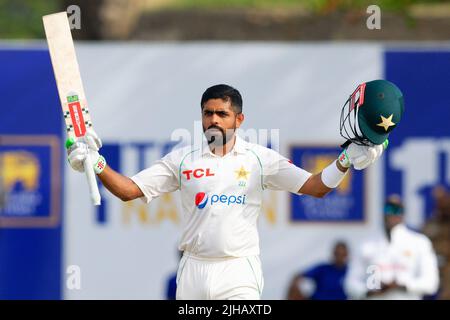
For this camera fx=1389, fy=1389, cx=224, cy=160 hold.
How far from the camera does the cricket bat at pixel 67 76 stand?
31.0 ft

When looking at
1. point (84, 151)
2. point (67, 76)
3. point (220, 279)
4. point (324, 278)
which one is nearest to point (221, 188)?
point (220, 279)

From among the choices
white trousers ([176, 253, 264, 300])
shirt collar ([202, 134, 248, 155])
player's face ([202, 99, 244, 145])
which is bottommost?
white trousers ([176, 253, 264, 300])

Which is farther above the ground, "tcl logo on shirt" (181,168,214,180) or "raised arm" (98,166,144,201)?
"tcl logo on shirt" (181,168,214,180)

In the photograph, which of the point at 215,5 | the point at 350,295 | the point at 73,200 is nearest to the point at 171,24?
the point at 215,5

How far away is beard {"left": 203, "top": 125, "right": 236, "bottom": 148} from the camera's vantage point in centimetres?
948

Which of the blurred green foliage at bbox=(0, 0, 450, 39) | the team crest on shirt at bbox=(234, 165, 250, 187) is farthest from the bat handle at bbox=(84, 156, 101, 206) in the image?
the blurred green foliage at bbox=(0, 0, 450, 39)

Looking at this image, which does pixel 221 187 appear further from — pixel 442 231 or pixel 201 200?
pixel 442 231

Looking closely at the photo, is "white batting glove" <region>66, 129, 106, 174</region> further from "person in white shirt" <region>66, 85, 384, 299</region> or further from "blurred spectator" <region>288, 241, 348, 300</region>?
"blurred spectator" <region>288, 241, 348, 300</region>

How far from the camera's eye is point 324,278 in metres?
15.4

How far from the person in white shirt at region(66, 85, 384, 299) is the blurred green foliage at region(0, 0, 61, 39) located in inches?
394

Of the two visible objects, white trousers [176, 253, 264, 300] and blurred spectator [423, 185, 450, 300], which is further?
blurred spectator [423, 185, 450, 300]

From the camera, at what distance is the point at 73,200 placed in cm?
1566

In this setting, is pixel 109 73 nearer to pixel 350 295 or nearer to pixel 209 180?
pixel 350 295

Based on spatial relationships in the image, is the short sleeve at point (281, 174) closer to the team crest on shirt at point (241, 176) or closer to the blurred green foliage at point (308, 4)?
the team crest on shirt at point (241, 176)
